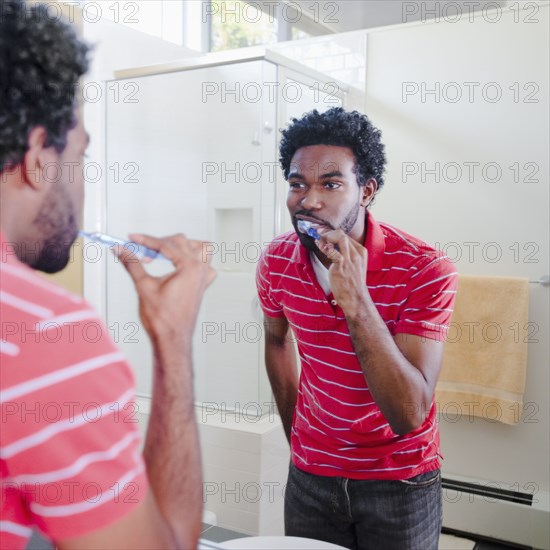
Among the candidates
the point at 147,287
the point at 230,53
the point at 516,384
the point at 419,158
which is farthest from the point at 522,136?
the point at 147,287

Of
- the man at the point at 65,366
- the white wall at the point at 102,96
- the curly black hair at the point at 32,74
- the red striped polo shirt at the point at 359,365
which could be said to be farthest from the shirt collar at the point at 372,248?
the white wall at the point at 102,96

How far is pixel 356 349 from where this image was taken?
37.0 inches

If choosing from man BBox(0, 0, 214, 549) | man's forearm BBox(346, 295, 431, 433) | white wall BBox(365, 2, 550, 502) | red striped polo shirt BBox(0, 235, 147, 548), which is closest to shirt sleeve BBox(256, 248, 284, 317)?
man's forearm BBox(346, 295, 431, 433)

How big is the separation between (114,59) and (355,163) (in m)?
0.91

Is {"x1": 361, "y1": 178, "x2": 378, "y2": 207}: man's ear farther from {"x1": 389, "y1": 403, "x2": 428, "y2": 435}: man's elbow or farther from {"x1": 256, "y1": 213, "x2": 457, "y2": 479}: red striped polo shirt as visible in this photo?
{"x1": 389, "y1": 403, "x2": 428, "y2": 435}: man's elbow

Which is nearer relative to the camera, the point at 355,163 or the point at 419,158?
the point at 355,163

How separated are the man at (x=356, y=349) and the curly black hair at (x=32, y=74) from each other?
545mm

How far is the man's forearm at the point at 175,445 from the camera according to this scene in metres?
0.48

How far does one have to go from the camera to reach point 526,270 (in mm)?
1771

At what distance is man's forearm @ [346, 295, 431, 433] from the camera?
920mm

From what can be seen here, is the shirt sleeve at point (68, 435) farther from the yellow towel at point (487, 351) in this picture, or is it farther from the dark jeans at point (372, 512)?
the yellow towel at point (487, 351)

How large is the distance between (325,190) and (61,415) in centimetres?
74

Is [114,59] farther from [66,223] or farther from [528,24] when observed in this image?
[66,223]

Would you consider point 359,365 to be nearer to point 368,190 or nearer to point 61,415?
point 368,190
